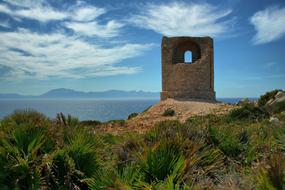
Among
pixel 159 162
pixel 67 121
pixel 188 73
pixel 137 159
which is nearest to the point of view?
pixel 159 162

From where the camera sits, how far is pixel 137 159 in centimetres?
411

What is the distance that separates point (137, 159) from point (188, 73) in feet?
61.5

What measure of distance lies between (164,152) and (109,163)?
1.21 meters

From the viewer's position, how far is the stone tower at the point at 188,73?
22447 mm

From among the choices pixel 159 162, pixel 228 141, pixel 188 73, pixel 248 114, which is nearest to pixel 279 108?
pixel 248 114

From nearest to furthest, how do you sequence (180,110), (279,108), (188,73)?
(279,108) → (180,110) → (188,73)

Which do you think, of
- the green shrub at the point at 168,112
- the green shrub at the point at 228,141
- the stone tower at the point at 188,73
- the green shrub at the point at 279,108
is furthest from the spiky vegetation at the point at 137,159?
the stone tower at the point at 188,73

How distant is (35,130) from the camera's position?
15.9ft

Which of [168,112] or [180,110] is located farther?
[180,110]

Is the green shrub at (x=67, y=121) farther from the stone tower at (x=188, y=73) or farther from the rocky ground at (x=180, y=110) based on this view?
the stone tower at (x=188, y=73)

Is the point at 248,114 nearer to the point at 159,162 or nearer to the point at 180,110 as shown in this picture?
the point at 180,110

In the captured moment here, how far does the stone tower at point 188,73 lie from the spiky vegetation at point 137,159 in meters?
16.7

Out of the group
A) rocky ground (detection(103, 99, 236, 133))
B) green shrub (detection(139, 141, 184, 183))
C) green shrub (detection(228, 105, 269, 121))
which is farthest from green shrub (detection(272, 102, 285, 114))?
green shrub (detection(139, 141, 184, 183))

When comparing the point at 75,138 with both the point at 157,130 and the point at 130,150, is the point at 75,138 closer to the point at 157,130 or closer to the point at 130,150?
the point at 130,150
